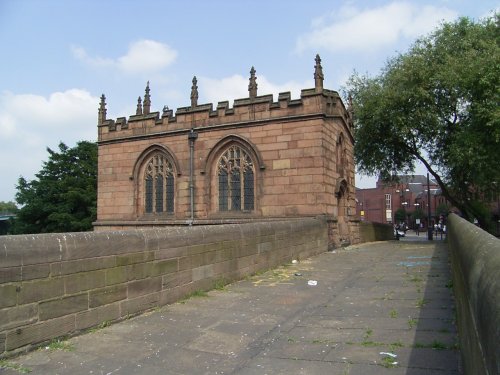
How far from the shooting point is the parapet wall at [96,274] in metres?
4.54

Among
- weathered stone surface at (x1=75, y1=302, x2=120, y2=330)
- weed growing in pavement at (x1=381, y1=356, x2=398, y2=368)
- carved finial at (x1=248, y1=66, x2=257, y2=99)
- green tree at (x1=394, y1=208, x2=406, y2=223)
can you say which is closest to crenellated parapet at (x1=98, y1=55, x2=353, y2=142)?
carved finial at (x1=248, y1=66, x2=257, y2=99)

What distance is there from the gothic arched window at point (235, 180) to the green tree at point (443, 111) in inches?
306

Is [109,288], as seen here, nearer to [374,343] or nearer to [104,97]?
[374,343]

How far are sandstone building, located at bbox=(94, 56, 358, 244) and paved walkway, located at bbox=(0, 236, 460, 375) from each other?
399 inches

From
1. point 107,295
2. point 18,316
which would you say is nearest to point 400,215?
point 107,295

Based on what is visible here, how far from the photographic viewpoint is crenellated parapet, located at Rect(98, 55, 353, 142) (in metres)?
18.1

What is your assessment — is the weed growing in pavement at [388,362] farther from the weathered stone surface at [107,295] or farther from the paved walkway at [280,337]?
the weathered stone surface at [107,295]

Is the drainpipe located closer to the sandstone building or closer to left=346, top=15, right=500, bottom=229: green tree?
the sandstone building

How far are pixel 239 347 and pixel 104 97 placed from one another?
22.4 m

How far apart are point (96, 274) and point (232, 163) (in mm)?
14653

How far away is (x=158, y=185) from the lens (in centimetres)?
2228

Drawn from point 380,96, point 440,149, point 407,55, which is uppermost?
point 407,55

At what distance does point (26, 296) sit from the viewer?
182 inches

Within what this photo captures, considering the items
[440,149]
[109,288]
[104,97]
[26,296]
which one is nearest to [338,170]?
[440,149]
